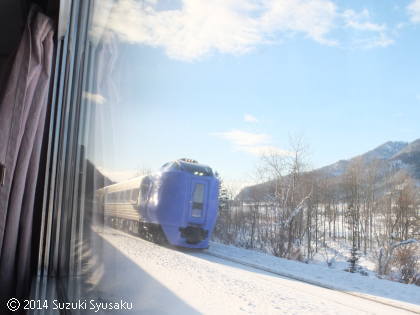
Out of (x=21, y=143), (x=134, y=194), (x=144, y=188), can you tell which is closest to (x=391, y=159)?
(x=144, y=188)

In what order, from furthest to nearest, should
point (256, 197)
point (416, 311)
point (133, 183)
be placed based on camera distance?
point (133, 183), point (256, 197), point (416, 311)

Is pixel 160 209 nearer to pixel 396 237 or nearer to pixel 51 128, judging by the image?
pixel 396 237

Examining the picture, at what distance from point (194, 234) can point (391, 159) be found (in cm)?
43

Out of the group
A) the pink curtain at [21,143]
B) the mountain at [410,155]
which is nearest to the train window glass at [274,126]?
the mountain at [410,155]

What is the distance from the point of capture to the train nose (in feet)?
2.13

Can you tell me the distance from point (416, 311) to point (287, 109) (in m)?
0.23

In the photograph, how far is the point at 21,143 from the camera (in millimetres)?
1663

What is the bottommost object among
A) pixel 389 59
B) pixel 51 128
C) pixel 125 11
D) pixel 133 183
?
pixel 133 183

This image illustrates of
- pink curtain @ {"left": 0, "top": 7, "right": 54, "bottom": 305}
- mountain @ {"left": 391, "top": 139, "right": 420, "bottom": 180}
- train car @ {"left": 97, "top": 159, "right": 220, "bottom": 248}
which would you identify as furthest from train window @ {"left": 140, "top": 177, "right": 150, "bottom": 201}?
pink curtain @ {"left": 0, "top": 7, "right": 54, "bottom": 305}

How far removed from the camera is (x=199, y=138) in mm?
584

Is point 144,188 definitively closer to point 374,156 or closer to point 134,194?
point 134,194

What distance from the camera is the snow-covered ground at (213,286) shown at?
0.40 m

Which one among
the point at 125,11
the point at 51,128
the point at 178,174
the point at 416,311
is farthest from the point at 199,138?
the point at 51,128

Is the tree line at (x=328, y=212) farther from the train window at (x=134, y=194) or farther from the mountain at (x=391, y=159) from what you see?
the train window at (x=134, y=194)
